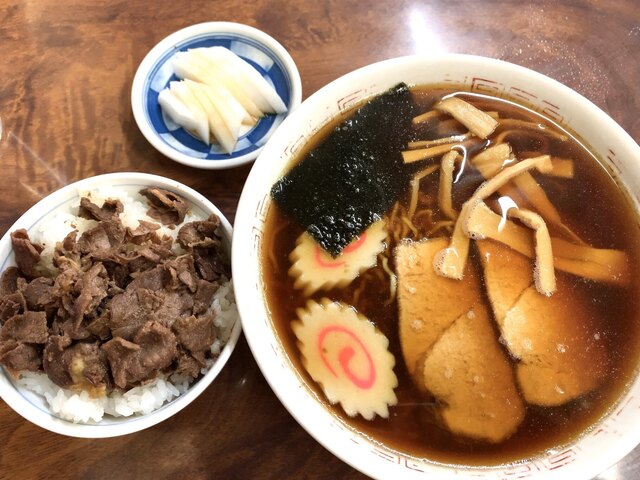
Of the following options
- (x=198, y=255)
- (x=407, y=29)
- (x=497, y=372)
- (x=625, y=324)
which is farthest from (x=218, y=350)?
(x=407, y=29)

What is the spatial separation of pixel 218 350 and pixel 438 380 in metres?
0.64

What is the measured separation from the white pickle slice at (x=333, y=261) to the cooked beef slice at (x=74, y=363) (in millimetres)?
588

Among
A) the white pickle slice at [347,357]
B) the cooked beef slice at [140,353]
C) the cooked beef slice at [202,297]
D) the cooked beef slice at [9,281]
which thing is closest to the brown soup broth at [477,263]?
the white pickle slice at [347,357]

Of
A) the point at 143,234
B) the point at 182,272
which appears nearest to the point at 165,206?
the point at 143,234

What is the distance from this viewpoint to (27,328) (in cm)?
158

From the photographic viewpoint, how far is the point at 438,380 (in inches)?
59.2

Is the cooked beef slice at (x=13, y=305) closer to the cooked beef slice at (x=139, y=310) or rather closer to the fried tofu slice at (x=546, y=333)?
the cooked beef slice at (x=139, y=310)

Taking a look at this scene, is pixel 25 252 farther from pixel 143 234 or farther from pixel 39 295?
pixel 143 234

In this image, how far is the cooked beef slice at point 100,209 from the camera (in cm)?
175

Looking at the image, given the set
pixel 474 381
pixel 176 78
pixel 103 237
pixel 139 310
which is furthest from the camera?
pixel 176 78

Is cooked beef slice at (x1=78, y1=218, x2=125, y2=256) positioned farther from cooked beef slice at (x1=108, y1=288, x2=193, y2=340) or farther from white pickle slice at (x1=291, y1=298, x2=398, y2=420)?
white pickle slice at (x1=291, y1=298, x2=398, y2=420)

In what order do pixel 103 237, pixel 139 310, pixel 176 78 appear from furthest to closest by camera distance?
1. pixel 176 78
2. pixel 103 237
3. pixel 139 310

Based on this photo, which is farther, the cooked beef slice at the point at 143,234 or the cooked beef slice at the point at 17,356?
the cooked beef slice at the point at 143,234

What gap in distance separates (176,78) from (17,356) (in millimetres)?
1130
